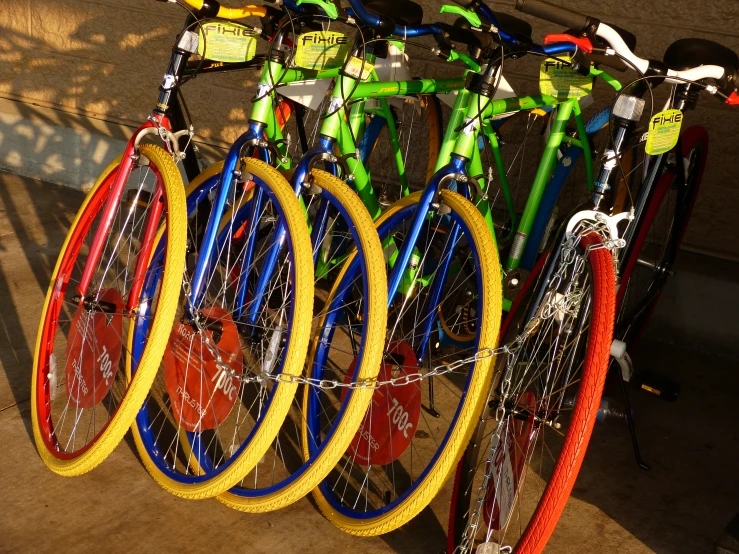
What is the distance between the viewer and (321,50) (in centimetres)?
295

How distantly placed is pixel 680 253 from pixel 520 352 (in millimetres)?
1711

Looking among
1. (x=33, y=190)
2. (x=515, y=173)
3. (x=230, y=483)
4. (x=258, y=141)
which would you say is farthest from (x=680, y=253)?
(x=33, y=190)

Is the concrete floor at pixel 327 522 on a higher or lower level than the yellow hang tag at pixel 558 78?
lower

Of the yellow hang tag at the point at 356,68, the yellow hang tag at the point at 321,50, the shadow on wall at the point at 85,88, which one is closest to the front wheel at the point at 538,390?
the yellow hang tag at the point at 356,68

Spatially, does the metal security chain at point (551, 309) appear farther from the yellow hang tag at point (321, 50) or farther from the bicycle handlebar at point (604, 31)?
the yellow hang tag at point (321, 50)

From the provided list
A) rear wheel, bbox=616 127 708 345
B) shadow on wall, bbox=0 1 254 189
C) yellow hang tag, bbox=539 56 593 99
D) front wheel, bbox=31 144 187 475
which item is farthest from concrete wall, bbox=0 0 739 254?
front wheel, bbox=31 144 187 475

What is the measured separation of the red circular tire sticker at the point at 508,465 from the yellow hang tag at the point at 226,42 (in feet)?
4.72

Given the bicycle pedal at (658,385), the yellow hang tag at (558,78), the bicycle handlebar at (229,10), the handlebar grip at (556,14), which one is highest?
the handlebar grip at (556,14)

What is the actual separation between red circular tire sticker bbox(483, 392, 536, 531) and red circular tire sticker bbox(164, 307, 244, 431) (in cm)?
79

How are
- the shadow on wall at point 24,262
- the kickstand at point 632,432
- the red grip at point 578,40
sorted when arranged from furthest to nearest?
the shadow on wall at point 24,262, the kickstand at point 632,432, the red grip at point 578,40

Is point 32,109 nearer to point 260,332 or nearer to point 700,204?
point 260,332

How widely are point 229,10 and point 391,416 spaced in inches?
57.4

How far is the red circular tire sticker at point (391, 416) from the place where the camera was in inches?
104

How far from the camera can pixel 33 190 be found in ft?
17.4
